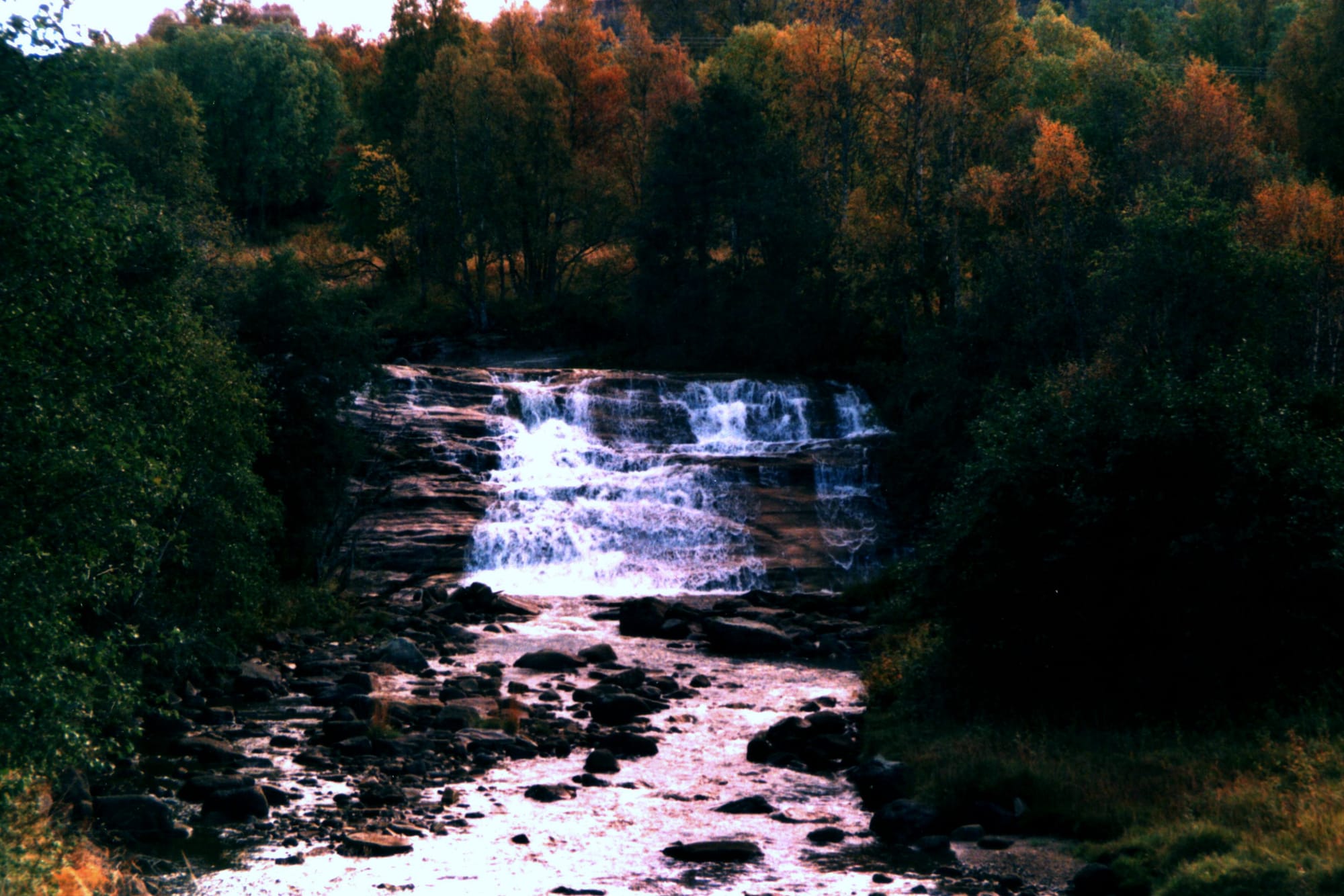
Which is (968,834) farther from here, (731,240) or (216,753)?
(731,240)

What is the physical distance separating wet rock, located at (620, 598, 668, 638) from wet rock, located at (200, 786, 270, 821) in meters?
19.1

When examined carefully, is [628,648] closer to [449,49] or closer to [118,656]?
[118,656]

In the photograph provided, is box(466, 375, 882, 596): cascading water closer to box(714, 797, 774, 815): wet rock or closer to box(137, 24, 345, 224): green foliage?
box(714, 797, 774, 815): wet rock

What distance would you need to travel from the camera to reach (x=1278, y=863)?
15922 millimetres

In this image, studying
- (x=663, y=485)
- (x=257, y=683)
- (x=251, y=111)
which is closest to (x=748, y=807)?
(x=257, y=683)

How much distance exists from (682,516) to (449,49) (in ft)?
127

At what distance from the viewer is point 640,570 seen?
48.2 metres

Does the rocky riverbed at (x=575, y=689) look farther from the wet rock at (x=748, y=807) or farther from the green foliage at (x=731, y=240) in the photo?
the green foliage at (x=731, y=240)

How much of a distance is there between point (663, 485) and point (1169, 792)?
32.7 m

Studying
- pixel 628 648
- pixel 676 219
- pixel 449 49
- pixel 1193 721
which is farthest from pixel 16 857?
pixel 449 49

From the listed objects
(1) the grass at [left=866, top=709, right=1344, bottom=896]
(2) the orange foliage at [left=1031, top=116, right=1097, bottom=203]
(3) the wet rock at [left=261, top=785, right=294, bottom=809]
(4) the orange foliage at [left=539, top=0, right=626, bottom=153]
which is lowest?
(3) the wet rock at [left=261, top=785, right=294, bottom=809]

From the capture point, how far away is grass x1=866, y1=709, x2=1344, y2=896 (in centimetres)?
1636

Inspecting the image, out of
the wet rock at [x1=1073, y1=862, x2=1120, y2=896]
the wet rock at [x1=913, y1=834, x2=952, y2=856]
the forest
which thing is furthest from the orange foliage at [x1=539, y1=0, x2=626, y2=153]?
the wet rock at [x1=1073, y1=862, x2=1120, y2=896]

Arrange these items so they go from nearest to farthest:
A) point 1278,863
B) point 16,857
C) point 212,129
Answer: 1. point 16,857
2. point 1278,863
3. point 212,129
